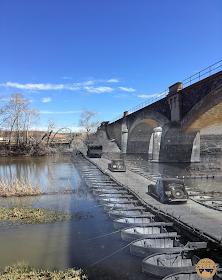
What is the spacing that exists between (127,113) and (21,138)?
2713 cm

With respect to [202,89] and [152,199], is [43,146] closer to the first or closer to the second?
[202,89]

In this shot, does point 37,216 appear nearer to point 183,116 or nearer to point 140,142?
point 183,116

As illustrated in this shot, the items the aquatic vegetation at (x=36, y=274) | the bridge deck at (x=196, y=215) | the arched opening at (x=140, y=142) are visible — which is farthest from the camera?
the arched opening at (x=140, y=142)

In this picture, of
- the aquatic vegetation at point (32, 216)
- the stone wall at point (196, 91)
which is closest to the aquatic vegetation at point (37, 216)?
the aquatic vegetation at point (32, 216)

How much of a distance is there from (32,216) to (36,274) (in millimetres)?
5524

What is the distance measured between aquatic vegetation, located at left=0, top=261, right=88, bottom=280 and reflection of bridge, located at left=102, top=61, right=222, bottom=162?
2309cm

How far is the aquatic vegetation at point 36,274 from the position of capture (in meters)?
6.91

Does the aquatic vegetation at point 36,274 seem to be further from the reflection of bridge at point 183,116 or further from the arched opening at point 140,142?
the arched opening at point 140,142

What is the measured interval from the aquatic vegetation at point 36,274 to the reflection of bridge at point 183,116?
75.8 feet

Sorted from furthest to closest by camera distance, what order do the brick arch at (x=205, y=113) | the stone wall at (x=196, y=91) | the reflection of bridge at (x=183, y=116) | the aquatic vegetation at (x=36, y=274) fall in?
1. the reflection of bridge at (x=183, y=116)
2. the stone wall at (x=196, y=91)
3. the brick arch at (x=205, y=113)
4. the aquatic vegetation at (x=36, y=274)

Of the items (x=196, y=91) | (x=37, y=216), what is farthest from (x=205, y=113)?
(x=37, y=216)

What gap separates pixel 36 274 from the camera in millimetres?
7113

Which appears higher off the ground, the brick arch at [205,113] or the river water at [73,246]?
the brick arch at [205,113]

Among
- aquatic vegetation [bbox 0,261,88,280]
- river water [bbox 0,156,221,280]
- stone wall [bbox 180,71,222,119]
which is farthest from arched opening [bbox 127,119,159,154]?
aquatic vegetation [bbox 0,261,88,280]
